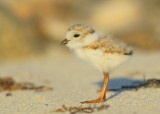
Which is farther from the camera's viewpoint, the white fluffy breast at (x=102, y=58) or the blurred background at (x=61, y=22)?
the blurred background at (x=61, y=22)

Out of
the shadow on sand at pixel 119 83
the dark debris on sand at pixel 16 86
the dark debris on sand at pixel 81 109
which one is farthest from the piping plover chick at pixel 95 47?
the dark debris on sand at pixel 16 86

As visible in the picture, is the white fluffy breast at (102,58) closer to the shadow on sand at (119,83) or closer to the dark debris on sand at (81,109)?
the dark debris on sand at (81,109)

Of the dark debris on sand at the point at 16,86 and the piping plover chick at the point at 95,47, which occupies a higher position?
the dark debris on sand at the point at 16,86

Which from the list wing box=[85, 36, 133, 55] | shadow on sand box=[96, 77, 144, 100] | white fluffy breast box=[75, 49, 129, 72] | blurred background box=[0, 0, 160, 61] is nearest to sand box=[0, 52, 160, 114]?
shadow on sand box=[96, 77, 144, 100]

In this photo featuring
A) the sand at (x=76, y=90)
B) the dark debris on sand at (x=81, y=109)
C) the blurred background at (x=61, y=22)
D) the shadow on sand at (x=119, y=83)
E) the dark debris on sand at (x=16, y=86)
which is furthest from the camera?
the blurred background at (x=61, y=22)

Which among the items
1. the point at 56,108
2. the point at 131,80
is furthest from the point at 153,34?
the point at 56,108

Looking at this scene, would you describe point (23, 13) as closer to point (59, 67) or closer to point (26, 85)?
point (59, 67)

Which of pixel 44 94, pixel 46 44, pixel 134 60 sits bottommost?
pixel 44 94

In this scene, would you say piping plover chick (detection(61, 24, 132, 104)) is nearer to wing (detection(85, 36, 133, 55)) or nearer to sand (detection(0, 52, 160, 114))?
wing (detection(85, 36, 133, 55))
